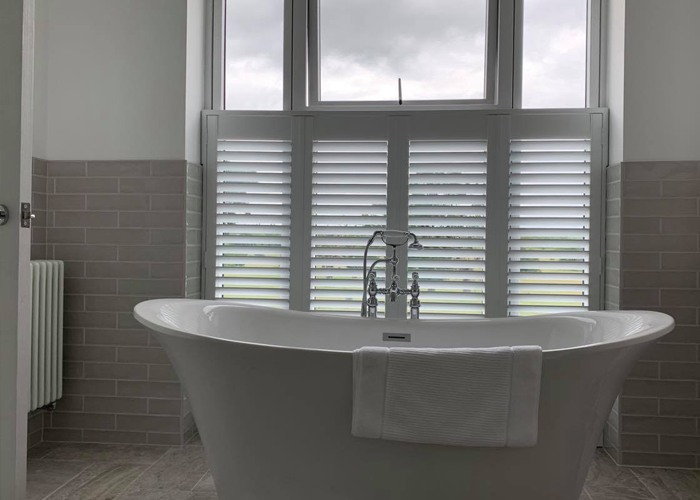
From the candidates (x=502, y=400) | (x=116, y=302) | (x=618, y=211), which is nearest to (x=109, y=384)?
(x=116, y=302)

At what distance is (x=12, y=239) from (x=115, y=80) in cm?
138

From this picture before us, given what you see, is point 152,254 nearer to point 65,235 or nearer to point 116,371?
point 65,235

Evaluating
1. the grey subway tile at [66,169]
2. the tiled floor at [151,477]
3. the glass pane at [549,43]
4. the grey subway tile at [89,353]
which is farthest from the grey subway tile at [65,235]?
the glass pane at [549,43]

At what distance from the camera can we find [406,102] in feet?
10.4

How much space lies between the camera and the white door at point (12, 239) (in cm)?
181

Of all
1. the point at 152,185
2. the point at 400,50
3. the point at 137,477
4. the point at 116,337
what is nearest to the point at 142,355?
the point at 116,337

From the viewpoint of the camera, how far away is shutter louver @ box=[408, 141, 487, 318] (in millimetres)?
2971

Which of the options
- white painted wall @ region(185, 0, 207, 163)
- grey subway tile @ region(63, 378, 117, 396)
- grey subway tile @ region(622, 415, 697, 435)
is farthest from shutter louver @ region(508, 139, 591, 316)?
grey subway tile @ region(63, 378, 117, 396)

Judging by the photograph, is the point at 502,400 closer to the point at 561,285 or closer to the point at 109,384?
the point at 561,285

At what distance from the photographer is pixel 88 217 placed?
9.65 ft

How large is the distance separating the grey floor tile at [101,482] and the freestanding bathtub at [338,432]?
70 centimetres

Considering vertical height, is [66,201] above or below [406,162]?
below

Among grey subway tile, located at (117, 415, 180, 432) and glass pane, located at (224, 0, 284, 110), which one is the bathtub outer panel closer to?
grey subway tile, located at (117, 415, 180, 432)

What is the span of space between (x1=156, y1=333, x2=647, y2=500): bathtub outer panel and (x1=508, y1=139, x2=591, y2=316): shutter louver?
106 cm
